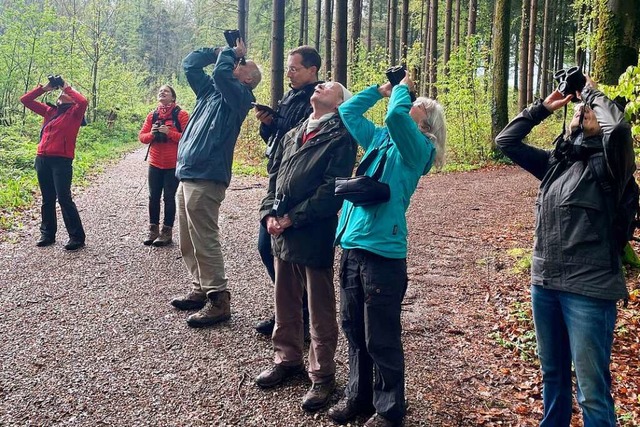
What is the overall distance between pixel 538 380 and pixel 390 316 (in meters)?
1.69

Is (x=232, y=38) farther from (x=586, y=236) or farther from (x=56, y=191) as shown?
(x=56, y=191)

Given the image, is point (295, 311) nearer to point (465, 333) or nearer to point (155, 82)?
point (465, 333)

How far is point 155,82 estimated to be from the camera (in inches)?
1753

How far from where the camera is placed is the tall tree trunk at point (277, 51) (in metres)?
12.5

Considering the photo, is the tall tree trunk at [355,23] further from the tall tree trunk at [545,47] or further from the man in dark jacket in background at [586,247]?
the man in dark jacket in background at [586,247]

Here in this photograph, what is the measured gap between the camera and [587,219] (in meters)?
2.51

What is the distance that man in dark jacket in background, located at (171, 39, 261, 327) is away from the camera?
4.53 m

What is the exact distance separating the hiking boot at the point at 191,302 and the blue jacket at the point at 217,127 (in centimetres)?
117

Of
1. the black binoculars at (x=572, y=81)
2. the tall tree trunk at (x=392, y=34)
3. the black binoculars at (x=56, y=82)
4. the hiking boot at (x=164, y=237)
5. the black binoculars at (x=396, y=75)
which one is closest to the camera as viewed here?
the black binoculars at (x=572, y=81)

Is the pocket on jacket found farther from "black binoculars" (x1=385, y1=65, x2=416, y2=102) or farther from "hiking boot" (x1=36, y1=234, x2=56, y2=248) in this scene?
"hiking boot" (x1=36, y1=234, x2=56, y2=248)

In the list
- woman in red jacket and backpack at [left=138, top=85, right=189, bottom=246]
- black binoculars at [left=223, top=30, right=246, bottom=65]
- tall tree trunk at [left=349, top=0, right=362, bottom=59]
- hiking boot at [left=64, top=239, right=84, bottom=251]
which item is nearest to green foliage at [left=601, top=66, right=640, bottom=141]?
black binoculars at [left=223, top=30, right=246, bottom=65]

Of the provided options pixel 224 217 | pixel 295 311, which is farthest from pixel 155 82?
pixel 295 311

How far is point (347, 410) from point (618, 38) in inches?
194

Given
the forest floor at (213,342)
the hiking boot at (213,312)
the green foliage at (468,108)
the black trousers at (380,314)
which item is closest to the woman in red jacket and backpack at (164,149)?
the forest floor at (213,342)
